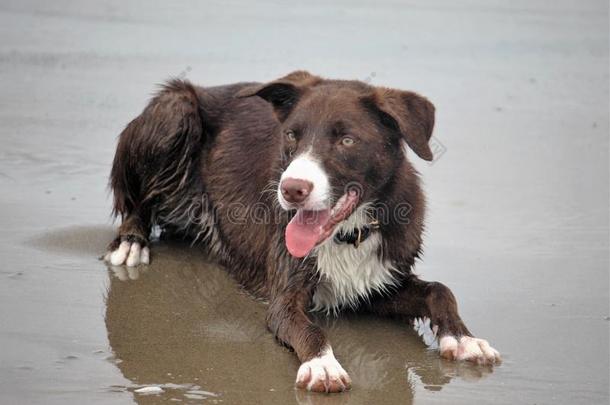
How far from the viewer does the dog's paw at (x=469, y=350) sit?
505 cm

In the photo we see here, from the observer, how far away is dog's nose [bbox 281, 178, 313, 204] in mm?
4969

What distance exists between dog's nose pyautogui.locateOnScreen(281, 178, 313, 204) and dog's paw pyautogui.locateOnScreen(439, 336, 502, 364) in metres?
0.97

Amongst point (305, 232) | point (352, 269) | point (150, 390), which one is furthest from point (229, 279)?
point (150, 390)

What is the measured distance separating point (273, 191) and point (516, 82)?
7.31 metres

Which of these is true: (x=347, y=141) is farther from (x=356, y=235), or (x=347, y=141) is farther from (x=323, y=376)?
(x=323, y=376)

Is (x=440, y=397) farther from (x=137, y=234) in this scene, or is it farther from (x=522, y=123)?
(x=522, y=123)

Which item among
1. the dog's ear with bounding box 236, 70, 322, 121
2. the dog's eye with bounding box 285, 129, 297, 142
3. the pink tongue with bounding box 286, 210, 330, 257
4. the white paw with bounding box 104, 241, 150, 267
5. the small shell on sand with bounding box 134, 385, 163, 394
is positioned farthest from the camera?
the white paw with bounding box 104, 241, 150, 267

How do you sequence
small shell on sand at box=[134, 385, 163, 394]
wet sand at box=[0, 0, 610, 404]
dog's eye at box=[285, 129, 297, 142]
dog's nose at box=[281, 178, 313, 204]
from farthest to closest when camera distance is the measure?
dog's eye at box=[285, 129, 297, 142] < dog's nose at box=[281, 178, 313, 204] < wet sand at box=[0, 0, 610, 404] < small shell on sand at box=[134, 385, 163, 394]

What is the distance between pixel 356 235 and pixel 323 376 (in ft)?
3.67

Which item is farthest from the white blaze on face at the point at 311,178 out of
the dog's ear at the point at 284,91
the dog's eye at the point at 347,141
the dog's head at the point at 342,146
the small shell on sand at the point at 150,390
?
the small shell on sand at the point at 150,390

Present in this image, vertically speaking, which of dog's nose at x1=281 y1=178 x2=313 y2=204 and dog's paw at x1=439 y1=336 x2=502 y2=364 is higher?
dog's nose at x1=281 y1=178 x2=313 y2=204

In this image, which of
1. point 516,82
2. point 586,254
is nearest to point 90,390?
point 586,254

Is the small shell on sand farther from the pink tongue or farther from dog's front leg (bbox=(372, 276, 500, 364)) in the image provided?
dog's front leg (bbox=(372, 276, 500, 364))

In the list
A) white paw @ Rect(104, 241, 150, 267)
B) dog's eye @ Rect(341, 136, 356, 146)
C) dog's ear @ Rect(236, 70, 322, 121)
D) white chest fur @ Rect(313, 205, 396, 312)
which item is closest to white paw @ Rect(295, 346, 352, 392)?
white chest fur @ Rect(313, 205, 396, 312)
